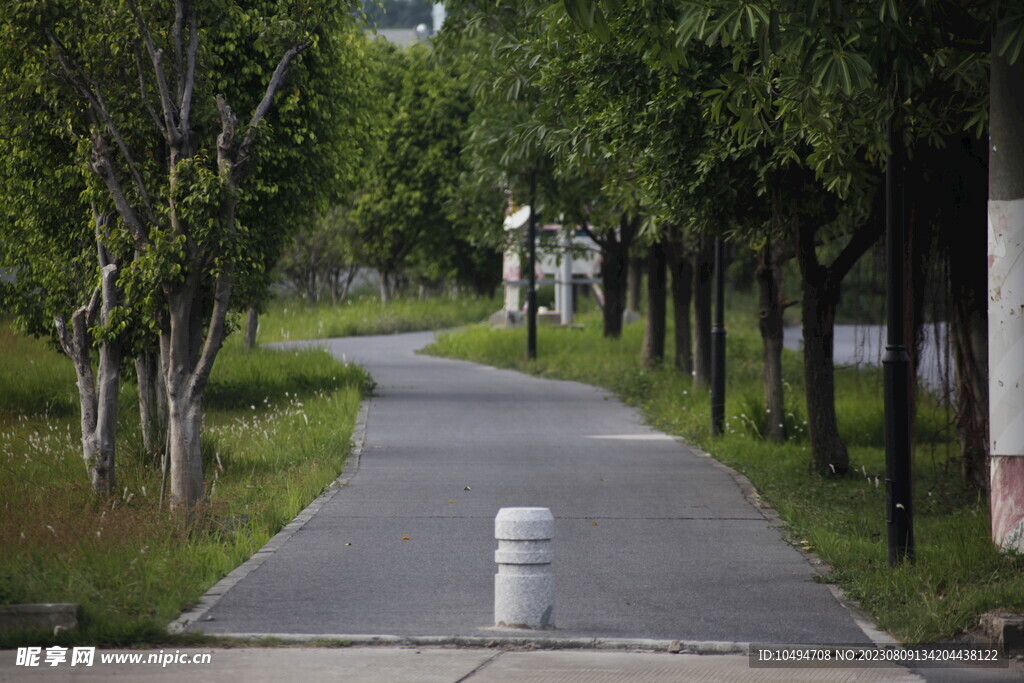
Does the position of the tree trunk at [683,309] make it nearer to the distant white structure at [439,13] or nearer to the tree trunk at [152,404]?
the distant white structure at [439,13]

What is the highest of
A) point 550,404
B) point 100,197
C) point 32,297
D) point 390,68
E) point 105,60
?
point 390,68

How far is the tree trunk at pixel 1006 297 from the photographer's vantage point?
9312 mm

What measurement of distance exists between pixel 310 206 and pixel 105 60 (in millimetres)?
4928

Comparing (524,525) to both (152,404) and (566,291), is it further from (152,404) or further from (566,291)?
(566,291)

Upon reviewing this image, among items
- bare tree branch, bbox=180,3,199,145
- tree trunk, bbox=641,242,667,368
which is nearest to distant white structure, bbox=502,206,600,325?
tree trunk, bbox=641,242,667,368

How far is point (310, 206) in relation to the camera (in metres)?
16.4

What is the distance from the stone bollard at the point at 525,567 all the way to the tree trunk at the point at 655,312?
59.3 feet

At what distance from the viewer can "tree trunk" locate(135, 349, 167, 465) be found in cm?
1338

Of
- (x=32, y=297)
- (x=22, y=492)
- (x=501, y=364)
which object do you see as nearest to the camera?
(x=22, y=492)

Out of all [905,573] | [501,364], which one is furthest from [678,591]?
[501,364]

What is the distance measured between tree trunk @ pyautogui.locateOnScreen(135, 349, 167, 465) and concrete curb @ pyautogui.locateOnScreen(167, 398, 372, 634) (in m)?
1.72

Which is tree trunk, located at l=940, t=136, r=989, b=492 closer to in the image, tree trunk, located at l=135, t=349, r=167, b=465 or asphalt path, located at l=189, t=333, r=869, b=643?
asphalt path, located at l=189, t=333, r=869, b=643

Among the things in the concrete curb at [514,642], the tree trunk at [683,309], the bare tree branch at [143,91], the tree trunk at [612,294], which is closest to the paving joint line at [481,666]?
the concrete curb at [514,642]

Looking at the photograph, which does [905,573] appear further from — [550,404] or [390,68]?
[390,68]
